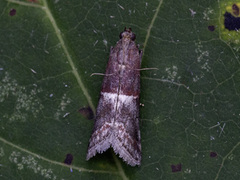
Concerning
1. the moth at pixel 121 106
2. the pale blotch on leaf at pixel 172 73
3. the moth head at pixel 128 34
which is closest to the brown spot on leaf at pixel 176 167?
the moth at pixel 121 106

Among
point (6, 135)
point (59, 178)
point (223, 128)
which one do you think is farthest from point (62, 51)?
point (223, 128)

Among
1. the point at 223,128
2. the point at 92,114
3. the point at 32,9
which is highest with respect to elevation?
the point at 32,9

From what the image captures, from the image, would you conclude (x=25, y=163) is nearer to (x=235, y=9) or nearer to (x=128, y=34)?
(x=128, y=34)

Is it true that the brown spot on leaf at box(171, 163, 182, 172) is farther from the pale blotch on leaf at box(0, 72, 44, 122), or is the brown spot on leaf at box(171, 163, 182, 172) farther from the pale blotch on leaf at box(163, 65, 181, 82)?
the pale blotch on leaf at box(0, 72, 44, 122)

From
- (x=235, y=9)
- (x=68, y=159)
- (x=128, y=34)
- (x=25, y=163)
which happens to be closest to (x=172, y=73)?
(x=128, y=34)

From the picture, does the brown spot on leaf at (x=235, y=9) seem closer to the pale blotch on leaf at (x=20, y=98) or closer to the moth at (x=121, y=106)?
the moth at (x=121, y=106)

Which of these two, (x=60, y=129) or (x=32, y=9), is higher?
(x=32, y=9)

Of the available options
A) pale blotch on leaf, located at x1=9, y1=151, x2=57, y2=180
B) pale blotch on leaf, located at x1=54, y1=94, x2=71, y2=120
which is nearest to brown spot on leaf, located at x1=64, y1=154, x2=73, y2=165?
pale blotch on leaf, located at x1=9, y1=151, x2=57, y2=180

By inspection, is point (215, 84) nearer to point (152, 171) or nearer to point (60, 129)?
point (152, 171)
